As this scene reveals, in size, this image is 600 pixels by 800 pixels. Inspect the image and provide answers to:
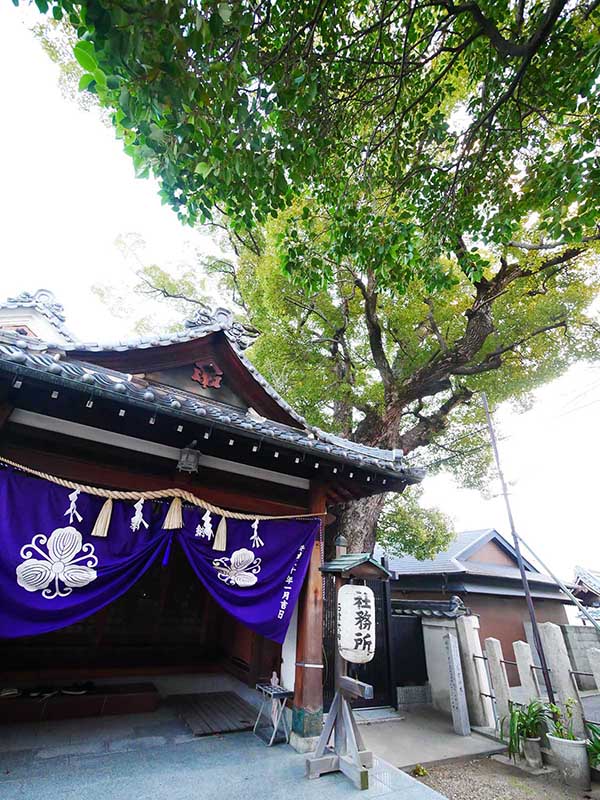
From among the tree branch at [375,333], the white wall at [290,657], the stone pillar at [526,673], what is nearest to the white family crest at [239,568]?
the white wall at [290,657]

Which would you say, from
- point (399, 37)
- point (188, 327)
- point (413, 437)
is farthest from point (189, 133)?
point (413, 437)

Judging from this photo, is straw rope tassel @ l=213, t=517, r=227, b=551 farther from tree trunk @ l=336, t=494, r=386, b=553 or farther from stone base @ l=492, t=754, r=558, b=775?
stone base @ l=492, t=754, r=558, b=775

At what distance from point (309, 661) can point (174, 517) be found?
2.69 meters

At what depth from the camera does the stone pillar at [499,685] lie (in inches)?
261

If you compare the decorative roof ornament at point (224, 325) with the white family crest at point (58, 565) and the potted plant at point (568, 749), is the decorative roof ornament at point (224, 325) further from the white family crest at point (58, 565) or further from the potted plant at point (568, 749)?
the potted plant at point (568, 749)

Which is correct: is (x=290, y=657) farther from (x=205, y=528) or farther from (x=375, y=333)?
(x=375, y=333)

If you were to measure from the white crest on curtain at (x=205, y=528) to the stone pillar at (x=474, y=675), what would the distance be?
19.6 feet

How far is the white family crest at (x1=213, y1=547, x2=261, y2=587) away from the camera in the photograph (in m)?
4.75

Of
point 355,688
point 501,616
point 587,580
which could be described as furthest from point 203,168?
point 587,580

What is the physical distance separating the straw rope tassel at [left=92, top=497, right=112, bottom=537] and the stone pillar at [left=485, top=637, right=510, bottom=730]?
7170 millimetres

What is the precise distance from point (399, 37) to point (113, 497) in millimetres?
7079

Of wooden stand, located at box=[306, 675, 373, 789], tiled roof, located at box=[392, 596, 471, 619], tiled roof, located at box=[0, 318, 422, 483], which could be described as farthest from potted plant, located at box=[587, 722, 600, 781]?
tiled roof, located at box=[0, 318, 422, 483]

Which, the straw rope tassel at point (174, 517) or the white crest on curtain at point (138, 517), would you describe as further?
the straw rope tassel at point (174, 517)

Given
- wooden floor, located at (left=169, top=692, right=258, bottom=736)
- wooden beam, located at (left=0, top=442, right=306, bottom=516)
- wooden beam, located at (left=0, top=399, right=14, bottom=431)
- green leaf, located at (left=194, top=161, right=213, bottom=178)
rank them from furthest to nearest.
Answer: wooden floor, located at (left=169, top=692, right=258, bottom=736), wooden beam, located at (left=0, top=442, right=306, bottom=516), wooden beam, located at (left=0, top=399, right=14, bottom=431), green leaf, located at (left=194, top=161, right=213, bottom=178)
